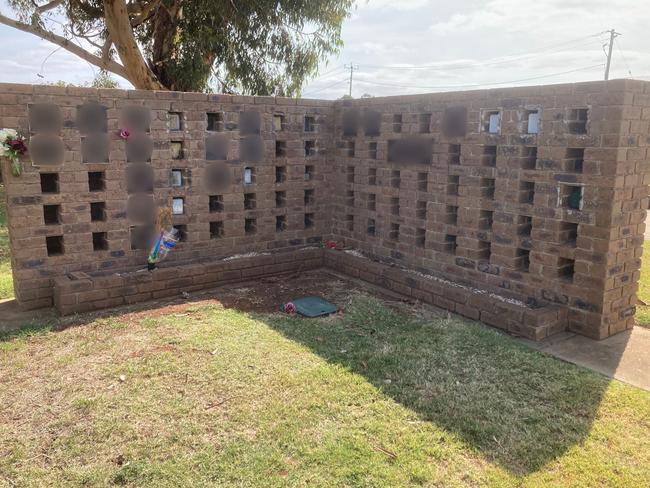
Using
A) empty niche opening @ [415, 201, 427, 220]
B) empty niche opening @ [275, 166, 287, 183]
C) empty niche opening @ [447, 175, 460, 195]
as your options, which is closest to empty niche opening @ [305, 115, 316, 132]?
empty niche opening @ [275, 166, 287, 183]

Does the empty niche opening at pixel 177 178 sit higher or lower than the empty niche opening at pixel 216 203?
higher

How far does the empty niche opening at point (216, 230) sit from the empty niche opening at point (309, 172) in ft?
4.75

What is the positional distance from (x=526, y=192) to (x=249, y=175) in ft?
11.6

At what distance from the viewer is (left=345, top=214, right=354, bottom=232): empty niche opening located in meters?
7.99

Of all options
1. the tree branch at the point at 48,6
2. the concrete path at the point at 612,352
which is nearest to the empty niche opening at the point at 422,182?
the concrete path at the point at 612,352

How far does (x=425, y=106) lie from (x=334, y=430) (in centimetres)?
423

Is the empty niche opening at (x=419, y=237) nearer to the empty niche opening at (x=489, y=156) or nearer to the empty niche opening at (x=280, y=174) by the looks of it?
the empty niche opening at (x=489, y=156)

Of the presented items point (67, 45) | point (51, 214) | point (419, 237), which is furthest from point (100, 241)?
point (67, 45)

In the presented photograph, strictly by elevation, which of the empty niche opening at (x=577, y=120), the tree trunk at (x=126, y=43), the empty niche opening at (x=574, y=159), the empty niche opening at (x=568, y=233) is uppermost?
the tree trunk at (x=126, y=43)

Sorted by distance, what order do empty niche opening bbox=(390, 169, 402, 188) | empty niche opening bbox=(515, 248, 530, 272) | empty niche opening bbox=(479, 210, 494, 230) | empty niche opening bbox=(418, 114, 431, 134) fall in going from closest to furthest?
empty niche opening bbox=(515, 248, 530, 272) < empty niche opening bbox=(479, 210, 494, 230) < empty niche opening bbox=(418, 114, 431, 134) < empty niche opening bbox=(390, 169, 402, 188)

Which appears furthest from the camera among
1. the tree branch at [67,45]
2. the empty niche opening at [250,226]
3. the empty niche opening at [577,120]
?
the tree branch at [67,45]

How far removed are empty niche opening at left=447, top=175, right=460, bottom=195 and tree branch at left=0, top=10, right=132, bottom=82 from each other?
1040 cm

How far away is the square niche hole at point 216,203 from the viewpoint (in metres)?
7.28

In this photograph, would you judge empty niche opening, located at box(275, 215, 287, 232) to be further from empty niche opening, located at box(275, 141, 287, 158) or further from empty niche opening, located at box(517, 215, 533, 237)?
empty niche opening, located at box(517, 215, 533, 237)
